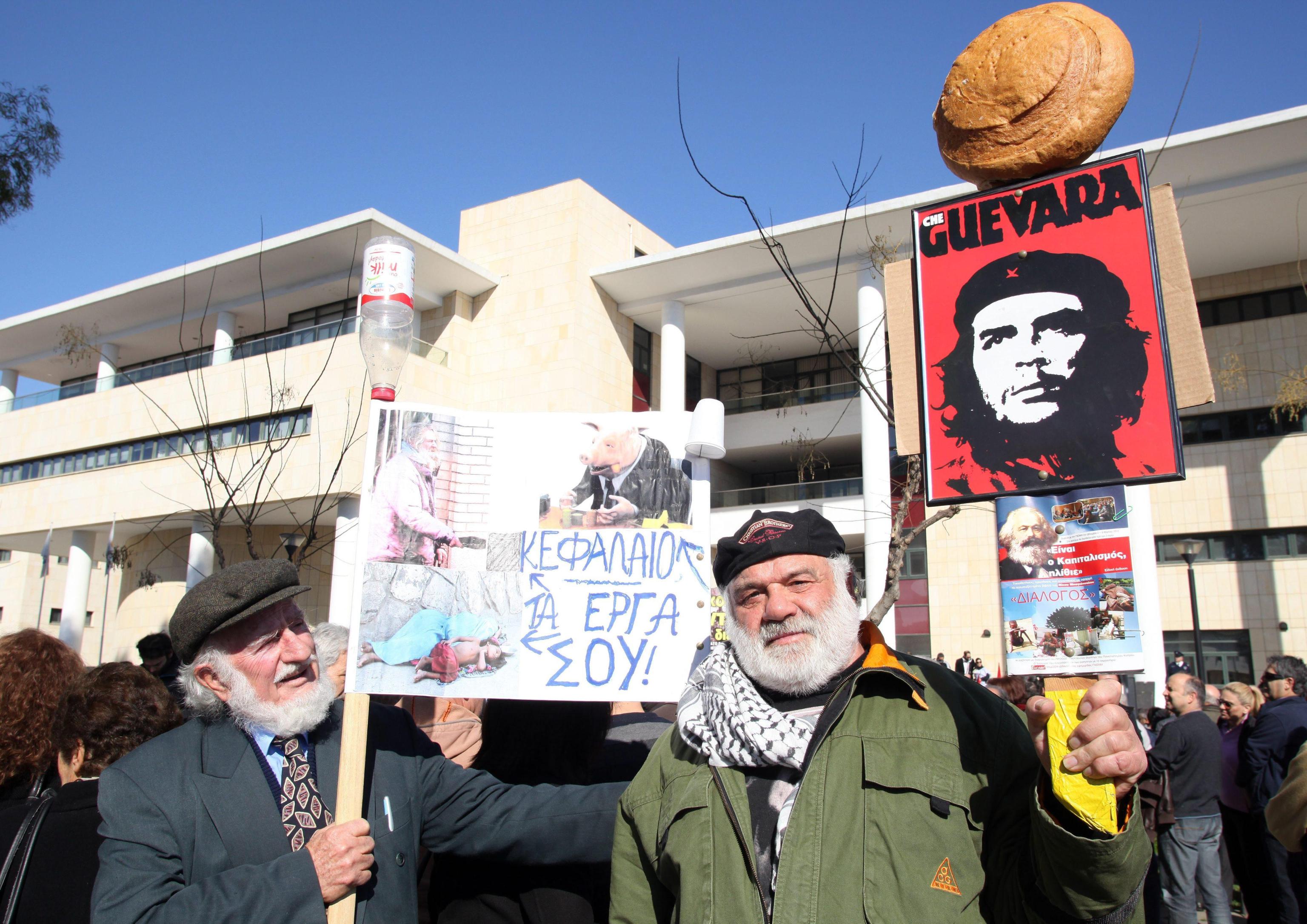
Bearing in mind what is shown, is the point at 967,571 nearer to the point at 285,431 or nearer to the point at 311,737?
the point at 285,431

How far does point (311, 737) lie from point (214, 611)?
0.49m

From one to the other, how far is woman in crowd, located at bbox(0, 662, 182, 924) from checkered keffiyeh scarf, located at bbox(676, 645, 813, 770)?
1717mm

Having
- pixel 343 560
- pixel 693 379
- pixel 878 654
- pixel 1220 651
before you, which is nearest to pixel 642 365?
pixel 693 379

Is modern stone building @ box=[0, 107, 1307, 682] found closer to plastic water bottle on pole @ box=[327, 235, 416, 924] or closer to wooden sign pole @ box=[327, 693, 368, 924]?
plastic water bottle on pole @ box=[327, 235, 416, 924]

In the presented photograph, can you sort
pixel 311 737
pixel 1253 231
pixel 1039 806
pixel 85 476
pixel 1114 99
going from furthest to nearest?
pixel 85 476, pixel 1253 231, pixel 311 737, pixel 1114 99, pixel 1039 806

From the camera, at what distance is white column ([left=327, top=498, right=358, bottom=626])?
19.7 m

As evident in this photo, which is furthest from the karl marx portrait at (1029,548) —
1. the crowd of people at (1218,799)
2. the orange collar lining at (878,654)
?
the crowd of people at (1218,799)

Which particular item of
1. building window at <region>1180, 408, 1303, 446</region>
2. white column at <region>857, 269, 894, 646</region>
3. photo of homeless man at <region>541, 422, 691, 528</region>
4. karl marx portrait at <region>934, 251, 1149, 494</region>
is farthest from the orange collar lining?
building window at <region>1180, 408, 1303, 446</region>

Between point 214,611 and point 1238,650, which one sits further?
point 1238,650

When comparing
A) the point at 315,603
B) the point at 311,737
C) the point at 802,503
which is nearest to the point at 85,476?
the point at 315,603

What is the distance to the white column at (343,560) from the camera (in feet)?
64.7

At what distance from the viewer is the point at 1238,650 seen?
23.6m

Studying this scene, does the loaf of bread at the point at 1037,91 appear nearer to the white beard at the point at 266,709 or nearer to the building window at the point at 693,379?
the white beard at the point at 266,709

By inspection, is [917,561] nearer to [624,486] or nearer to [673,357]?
[673,357]
